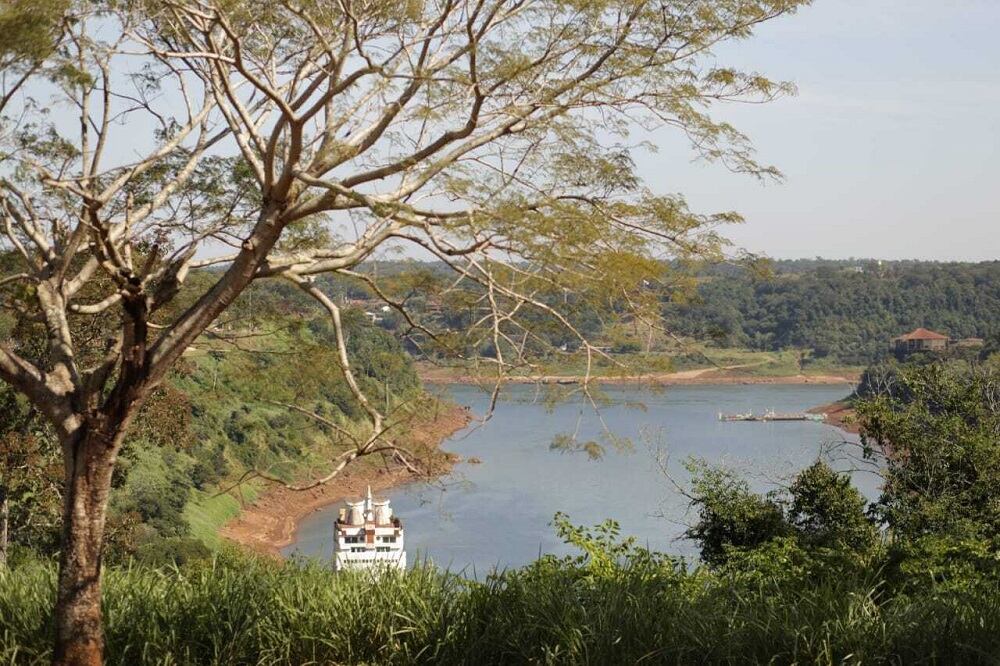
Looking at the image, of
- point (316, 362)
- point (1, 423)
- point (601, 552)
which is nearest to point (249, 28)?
point (316, 362)

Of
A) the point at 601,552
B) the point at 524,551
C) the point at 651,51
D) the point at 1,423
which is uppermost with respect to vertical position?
the point at 651,51

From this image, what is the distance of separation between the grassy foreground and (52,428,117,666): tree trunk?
18 cm

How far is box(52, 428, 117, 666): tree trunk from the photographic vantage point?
380cm

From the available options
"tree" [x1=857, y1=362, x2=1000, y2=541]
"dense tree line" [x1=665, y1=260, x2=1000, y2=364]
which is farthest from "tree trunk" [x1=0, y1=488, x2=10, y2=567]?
"dense tree line" [x1=665, y1=260, x2=1000, y2=364]

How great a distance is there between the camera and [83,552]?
3855 millimetres

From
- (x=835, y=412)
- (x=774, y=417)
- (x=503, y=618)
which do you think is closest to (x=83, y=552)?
(x=503, y=618)

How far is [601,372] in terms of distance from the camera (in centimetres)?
457

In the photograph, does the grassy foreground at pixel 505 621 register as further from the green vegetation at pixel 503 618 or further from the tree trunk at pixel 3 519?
the tree trunk at pixel 3 519

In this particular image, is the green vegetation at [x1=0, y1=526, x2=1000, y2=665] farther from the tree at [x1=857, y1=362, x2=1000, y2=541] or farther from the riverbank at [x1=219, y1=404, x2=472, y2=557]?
the riverbank at [x1=219, y1=404, x2=472, y2=557]

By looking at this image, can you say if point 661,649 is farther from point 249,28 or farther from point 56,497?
point 56,497

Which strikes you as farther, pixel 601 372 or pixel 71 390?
pixel 601 372

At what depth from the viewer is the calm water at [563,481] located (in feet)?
56.6

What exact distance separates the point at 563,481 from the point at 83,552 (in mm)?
19291

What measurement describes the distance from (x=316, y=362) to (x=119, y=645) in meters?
1.52
